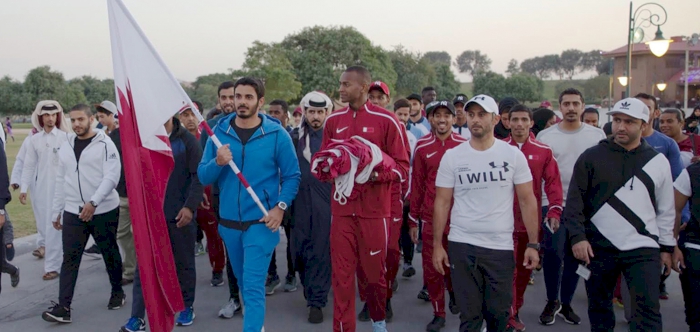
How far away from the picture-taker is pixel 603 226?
4.55 m

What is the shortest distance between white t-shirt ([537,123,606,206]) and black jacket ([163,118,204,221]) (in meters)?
3.56

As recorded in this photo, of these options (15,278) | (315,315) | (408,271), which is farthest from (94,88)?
(315,315)

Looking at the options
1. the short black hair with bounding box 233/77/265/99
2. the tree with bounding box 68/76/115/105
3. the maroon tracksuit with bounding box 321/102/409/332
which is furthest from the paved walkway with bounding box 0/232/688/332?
the tree with bounding box 68/76/115/105

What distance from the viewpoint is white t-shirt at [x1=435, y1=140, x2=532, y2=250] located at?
4.37 metres

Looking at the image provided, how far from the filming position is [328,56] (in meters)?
76.0

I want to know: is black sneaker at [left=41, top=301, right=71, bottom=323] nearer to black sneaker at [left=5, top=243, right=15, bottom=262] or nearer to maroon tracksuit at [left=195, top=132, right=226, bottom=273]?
maroon tracksuit at [left=195, top=132, right=226, bottom=273]

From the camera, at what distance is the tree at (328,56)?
74562 mm

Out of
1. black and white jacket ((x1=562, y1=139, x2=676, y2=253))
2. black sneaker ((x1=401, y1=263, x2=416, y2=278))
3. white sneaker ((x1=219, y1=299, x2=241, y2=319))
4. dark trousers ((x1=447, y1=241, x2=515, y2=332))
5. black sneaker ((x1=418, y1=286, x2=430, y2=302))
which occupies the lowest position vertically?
black sneaker ((x1=401, y1=263, x2=416, y2=278))

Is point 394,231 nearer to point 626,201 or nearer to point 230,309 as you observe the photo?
point 230,309

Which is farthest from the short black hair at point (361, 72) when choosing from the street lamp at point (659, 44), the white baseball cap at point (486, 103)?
the street lamp at point (659, 44)

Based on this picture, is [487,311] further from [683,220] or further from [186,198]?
[186,198]

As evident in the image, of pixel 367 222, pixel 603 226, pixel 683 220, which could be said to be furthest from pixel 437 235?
pixel 683 220

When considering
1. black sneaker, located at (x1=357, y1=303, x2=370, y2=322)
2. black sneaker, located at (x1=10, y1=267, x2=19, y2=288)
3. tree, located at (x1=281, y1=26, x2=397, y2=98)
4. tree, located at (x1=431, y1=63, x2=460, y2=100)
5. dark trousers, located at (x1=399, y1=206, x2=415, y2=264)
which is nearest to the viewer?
black sneaker, located at (x1=357, y1=303, x2=370, y2=322)

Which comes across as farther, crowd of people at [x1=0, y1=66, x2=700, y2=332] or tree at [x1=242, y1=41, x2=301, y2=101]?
tree at [x1=242, y1=41, x2=301, y2=101]
